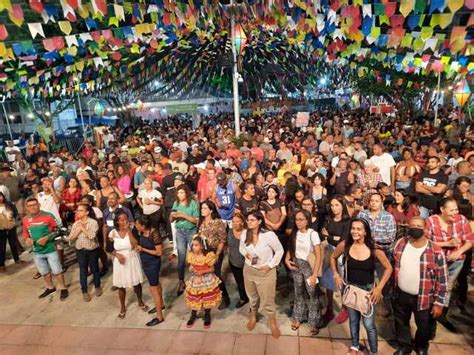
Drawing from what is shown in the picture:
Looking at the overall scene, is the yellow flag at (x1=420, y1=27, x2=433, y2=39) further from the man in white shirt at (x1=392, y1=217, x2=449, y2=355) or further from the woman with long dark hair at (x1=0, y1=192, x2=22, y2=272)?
the woman with long dark hair at (x1=0, y1=192, x2=22, y2=272)

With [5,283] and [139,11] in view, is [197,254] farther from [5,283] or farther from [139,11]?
[139,11]

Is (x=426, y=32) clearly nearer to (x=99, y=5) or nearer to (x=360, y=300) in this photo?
(x=360, y=300)

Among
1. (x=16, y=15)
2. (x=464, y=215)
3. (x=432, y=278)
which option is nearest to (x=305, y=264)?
(x=432, y=278)

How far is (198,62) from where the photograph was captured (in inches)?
779

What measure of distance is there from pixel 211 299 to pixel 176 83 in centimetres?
2095

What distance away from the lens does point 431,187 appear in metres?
5.89

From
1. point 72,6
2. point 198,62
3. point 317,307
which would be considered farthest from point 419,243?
point 198,62

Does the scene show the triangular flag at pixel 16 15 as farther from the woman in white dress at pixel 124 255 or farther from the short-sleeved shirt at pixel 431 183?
the short-sleeved shirt at pixel 431 183

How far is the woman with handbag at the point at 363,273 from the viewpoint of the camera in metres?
3.58

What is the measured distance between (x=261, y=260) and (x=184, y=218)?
1613mm

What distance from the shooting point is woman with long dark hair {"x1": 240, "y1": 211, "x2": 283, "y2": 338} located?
418 cm

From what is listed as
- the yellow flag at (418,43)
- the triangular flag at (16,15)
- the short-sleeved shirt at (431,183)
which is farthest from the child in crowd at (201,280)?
the yellow flag at (418,43)

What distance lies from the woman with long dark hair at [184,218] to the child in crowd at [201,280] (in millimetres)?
937

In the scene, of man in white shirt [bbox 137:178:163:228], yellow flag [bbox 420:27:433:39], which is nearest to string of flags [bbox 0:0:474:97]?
yellow flag [bbox 420:27:433:39]
